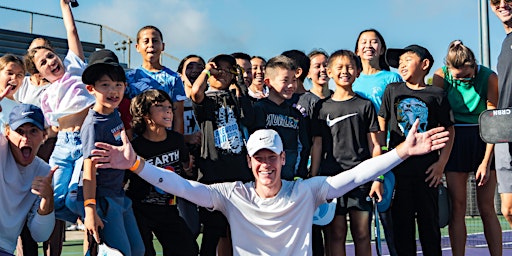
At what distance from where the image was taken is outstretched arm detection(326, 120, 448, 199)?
13.3 ft

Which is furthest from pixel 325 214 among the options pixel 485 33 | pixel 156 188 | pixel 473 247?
pixel 485 33

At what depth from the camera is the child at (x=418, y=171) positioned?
18.9 feet

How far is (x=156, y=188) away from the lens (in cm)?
530

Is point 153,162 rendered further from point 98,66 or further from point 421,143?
point 421,143

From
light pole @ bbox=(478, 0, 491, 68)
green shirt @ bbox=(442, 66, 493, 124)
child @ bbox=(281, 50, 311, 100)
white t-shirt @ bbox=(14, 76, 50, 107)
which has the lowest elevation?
green shirt @ bbox=(442, 66, 493, 124)

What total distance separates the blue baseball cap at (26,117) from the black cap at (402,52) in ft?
10.6

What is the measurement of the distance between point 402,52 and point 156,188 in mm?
2628

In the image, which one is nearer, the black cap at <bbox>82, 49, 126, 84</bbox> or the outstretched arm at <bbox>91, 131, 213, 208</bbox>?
the outstretched arm at <bbox>91, 131, 213, 208</bbox>

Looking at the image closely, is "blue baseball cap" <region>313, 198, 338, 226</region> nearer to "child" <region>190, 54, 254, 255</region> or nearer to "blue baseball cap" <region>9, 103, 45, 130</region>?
"child" <region>190, 54, 254, 255</region>

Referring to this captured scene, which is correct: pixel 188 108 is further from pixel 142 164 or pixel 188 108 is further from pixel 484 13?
pixel 484 13

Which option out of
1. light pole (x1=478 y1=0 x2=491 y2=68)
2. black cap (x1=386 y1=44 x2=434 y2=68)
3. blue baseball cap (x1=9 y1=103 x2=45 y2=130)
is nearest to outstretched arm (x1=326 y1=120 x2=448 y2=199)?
black cap (x1=386 y1=44 x2=434 y2=68)

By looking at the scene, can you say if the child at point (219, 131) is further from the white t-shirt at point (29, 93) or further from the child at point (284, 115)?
the white t-shirt at point (29, 93)

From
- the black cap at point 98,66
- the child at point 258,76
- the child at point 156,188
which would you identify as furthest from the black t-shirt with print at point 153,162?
the child at point 258,76

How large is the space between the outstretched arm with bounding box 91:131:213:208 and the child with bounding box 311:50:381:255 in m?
1.81
